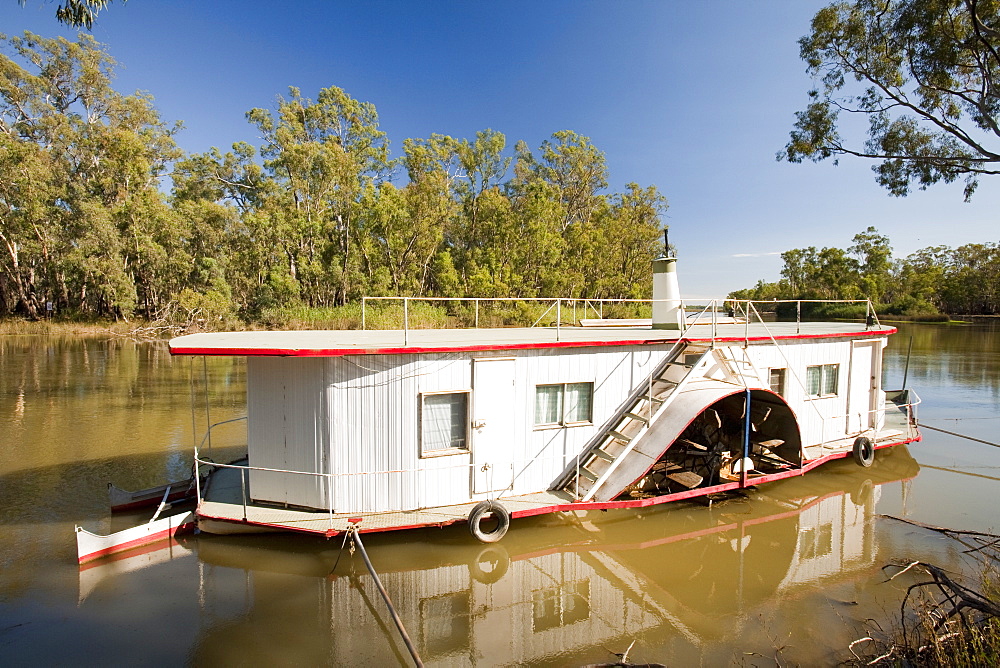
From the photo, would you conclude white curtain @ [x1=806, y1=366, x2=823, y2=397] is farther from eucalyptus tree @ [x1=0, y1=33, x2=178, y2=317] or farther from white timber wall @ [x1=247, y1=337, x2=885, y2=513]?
eucalyptus tree @ [x1=0, y1=33, x2=178, y2=317]

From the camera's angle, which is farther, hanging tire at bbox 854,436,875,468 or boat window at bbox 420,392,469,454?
hanging tire at bbox 854,436,875,468

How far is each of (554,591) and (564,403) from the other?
3.08 metres

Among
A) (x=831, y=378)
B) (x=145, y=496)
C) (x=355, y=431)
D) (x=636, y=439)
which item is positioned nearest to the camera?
(x=355, y=431)

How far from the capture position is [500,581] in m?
7.48

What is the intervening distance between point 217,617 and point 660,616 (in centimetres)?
579

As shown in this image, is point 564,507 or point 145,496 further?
point 145,496

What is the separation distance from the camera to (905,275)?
8194 centimetres

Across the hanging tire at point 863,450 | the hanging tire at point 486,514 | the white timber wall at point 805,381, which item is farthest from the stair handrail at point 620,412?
the hanging tire at point 863,450

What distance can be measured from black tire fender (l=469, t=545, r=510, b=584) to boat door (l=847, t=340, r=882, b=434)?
386 inches

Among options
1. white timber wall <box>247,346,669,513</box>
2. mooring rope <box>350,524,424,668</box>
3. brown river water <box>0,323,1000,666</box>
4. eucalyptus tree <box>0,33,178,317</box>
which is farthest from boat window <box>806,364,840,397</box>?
eucalyptus tree <box>0,33,178,317</box>

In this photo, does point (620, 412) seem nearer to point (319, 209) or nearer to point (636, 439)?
point (636, 439)

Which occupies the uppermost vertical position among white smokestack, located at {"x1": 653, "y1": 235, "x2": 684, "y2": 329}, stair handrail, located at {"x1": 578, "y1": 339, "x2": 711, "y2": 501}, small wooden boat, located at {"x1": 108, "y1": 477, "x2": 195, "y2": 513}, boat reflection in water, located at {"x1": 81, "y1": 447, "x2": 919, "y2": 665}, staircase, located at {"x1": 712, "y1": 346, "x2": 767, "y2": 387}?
white smokestack, located at {"x1": 653, "y1": 235, "x2": 684, "y2": 329}

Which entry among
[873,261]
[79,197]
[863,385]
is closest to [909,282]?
[873,261]

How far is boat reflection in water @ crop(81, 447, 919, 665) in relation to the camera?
6.06 metres
